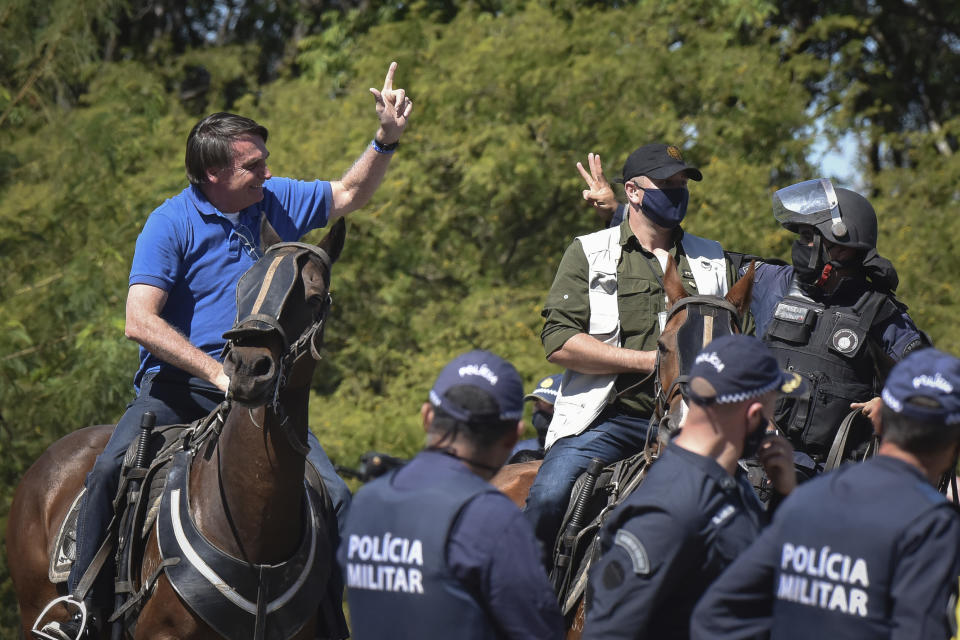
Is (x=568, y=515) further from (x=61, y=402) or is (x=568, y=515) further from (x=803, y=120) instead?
(x=803, y=120)

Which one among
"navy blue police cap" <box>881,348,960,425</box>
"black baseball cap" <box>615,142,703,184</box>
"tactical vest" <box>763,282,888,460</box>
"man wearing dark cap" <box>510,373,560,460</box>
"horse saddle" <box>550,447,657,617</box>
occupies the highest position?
"black baseball cap" <box>615,142,703,184</box>

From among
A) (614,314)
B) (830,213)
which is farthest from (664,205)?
(830,213)

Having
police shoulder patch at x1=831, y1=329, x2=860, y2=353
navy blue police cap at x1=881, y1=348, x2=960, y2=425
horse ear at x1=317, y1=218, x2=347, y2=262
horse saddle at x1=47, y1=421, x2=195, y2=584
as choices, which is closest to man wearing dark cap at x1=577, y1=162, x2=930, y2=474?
police shoulder patch at x1=831, y1=329, x2=860, y2=353

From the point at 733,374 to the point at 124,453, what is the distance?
3.49m

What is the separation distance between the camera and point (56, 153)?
12938 millimetres

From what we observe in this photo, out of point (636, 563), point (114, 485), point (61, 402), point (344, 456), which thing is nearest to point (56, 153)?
point (61, 402)

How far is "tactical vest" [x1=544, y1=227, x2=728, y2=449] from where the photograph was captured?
594 centimetres

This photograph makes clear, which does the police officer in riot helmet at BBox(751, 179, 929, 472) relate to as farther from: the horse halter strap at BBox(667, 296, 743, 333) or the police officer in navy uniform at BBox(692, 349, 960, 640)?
the police officer in navy uniform at BBox(692, 349, 960, 640)

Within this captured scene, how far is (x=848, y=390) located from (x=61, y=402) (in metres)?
7.71

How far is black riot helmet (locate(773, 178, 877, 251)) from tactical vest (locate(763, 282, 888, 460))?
0.91ft

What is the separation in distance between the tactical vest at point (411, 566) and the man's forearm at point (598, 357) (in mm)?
2213

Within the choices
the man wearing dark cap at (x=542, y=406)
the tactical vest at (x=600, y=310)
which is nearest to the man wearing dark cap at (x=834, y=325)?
the tactical vest at (x=600, y=310)

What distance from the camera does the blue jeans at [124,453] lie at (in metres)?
5.98

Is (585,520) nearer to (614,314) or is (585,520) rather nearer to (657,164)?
(614,314)
